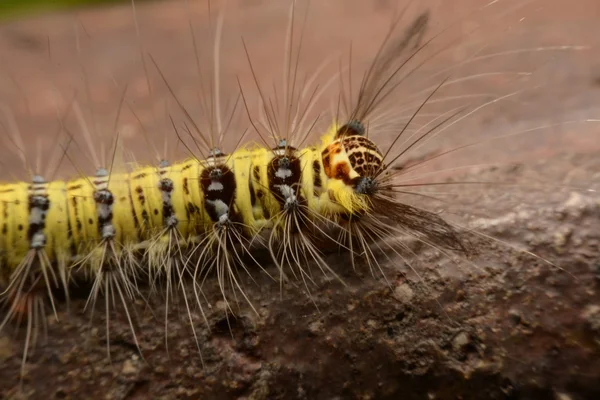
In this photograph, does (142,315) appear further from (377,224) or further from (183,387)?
(377,224)

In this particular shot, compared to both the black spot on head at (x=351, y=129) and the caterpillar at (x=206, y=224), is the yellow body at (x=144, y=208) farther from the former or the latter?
the black spot on head at (x=351, y=129)

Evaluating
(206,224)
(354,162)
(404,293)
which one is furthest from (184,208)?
(404,293)

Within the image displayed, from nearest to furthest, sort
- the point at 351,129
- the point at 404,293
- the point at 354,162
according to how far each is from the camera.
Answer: the point at 404,293
the point at 354,162
the point at 351,129

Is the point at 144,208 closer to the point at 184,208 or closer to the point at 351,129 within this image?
the point at 184,208

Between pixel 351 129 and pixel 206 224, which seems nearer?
pixel 206 224

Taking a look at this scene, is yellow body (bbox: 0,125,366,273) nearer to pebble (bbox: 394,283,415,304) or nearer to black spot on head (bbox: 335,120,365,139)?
black spot on head (bbox: 335,120,365,139)

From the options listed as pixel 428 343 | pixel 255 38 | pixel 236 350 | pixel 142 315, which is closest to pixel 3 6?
pixel 255 38

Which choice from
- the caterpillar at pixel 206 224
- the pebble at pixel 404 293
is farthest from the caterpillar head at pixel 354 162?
the pebble at pixel 404 293
